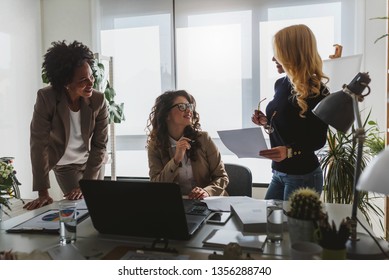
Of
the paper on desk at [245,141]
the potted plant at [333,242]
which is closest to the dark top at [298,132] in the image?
the paper on desk at [245,141]

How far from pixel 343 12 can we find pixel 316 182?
2089 mm

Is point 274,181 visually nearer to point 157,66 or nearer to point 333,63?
point 333,63

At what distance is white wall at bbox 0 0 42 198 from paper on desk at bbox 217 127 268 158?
2.59m

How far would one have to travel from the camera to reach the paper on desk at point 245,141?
1761 mm

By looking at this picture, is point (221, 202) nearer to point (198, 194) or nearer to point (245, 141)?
point (198, 194)

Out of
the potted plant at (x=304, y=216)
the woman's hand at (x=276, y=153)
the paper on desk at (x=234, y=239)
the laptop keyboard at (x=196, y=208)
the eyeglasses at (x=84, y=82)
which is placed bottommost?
the paper on desk at (x=234, y=239)

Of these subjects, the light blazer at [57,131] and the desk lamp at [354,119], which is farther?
the light blazer at [57,131]

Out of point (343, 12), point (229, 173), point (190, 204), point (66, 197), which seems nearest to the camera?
point (190, 204)

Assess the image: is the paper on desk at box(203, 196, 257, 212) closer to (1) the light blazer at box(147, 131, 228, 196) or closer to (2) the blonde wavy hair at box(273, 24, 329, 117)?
(1) the light blazer at box(147, 131, 228, 196)

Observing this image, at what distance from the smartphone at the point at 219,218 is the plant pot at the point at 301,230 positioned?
33 cm

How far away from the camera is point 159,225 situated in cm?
110

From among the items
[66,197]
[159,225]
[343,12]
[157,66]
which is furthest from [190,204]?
[343,12]

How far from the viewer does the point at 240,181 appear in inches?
80.9

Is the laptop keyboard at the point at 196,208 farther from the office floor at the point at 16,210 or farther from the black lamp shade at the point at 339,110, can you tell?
the office floor at the point at 16,210
